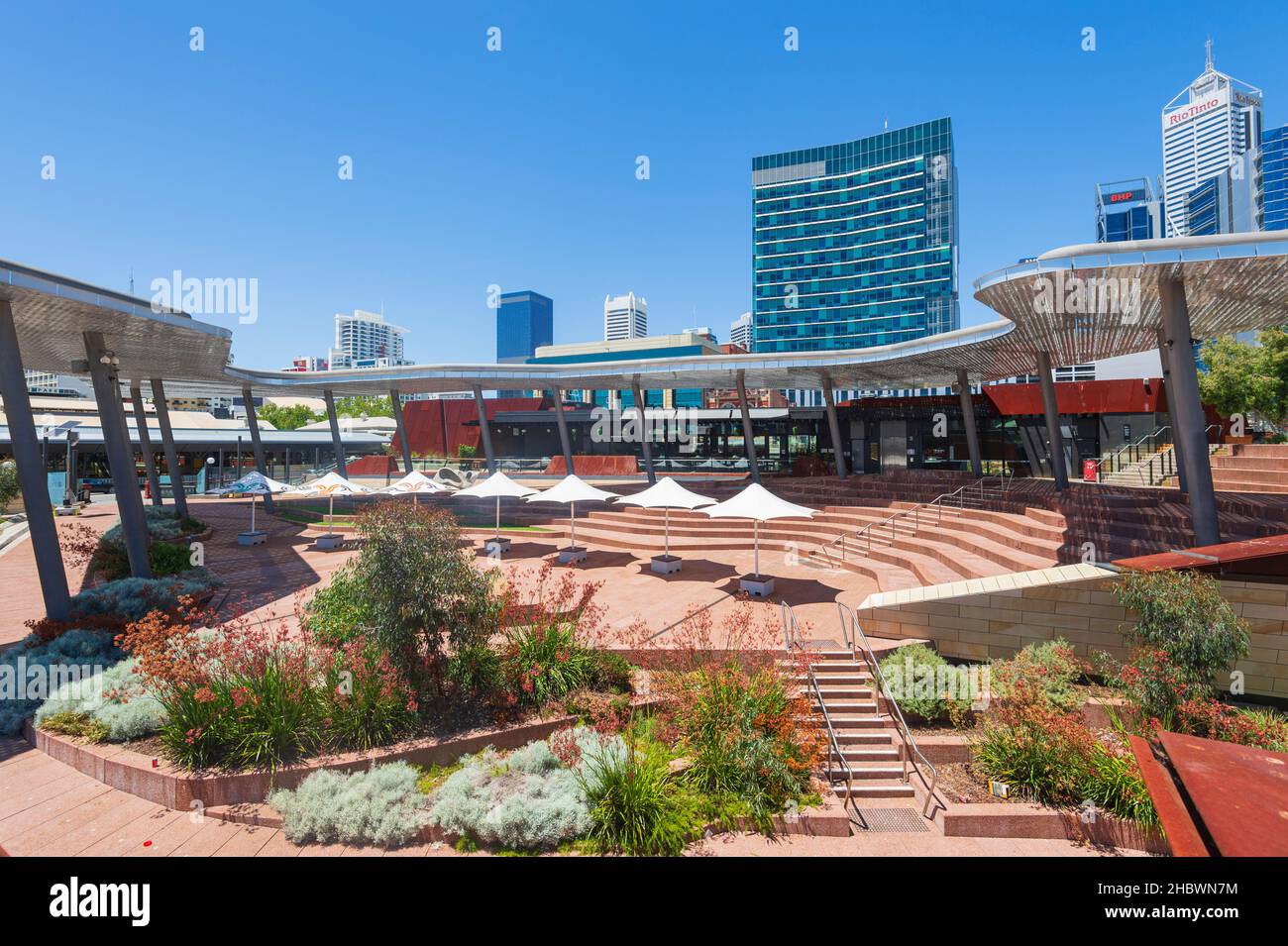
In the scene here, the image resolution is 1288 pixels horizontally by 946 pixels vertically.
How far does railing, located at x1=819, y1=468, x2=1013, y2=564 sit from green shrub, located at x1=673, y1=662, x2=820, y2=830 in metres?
9.18

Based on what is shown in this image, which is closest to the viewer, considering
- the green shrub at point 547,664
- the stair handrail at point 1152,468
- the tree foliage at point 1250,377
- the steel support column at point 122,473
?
the green shrub at point 547,664

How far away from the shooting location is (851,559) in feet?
52.6

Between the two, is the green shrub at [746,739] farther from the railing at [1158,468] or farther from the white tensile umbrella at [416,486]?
the railing at [1158,468]

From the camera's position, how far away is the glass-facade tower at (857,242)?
110 meters

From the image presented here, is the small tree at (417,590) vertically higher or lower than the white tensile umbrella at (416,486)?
lower

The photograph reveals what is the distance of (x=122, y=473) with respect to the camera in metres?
13.5

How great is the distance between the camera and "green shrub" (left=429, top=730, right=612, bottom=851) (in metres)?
5.85

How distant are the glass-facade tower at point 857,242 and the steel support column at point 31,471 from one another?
11193 centimetres

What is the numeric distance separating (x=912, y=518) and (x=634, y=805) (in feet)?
50.4

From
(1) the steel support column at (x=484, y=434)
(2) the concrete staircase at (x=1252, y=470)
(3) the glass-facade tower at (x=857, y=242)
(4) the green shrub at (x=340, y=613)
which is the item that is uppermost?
(3) the glass-facade tower at (x=857, y=242)

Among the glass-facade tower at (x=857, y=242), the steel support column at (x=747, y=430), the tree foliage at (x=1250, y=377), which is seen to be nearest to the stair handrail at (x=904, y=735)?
the steel support column at (x=747, y=430)

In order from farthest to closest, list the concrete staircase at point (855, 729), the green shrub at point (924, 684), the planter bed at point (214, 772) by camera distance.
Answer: the green shrub at point (924, 684) < the concrete staircase at point (855, 729) < the planter bed at point (214, 772)

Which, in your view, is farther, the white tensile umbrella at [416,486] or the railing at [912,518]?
the white tensile umbrella at [416,486]
